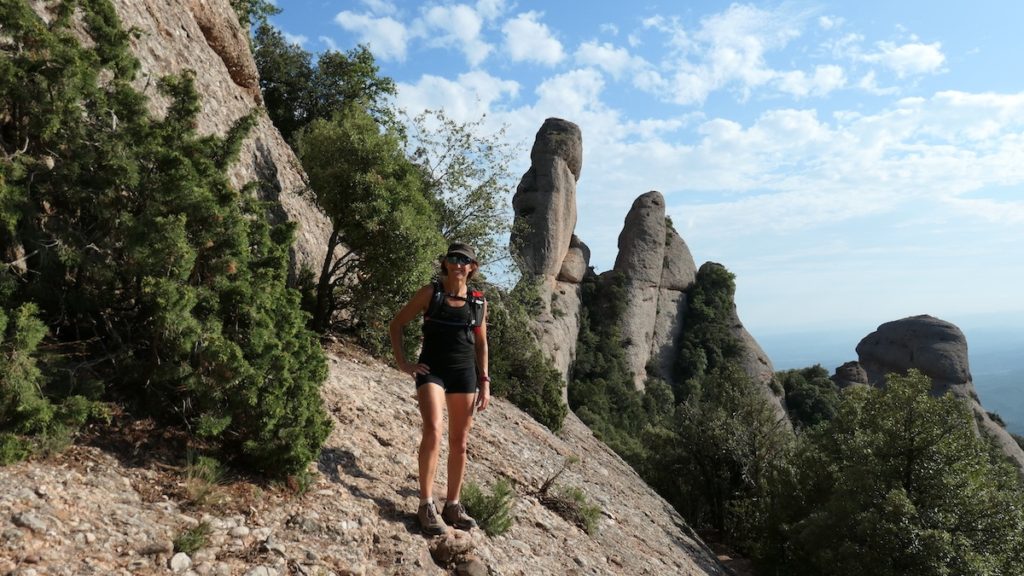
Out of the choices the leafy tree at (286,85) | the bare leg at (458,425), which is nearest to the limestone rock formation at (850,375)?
the leafy tree at (286,85)

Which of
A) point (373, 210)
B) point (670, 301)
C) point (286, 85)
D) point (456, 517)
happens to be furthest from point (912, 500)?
point (670, 301)

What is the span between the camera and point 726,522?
26.3 metres

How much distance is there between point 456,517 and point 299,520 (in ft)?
4.77

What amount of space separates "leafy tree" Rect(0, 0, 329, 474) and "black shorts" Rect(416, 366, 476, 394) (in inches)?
44.9

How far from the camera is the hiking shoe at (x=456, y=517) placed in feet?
19.1

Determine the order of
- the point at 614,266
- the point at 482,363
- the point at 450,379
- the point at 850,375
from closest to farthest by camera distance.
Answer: the point at 450,379
the point at 482,363
the point at 614,266
the point at 850,375

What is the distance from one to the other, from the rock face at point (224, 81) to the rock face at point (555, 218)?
29.8m

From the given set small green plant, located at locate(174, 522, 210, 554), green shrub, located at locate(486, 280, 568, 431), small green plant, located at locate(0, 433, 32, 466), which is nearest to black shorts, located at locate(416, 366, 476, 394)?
small green plant, located at locate(174, 522, 210, 554)

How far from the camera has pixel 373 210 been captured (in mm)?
10750

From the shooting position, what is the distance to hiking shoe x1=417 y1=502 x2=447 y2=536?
555 cm

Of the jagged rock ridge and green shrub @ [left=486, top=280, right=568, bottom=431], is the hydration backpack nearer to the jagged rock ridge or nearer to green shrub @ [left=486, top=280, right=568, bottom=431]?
green shrub @ [left=486, top=280, right=568, bottom=431]

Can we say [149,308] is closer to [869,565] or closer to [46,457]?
[46,457]

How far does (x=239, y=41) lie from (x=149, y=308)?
43.2ft

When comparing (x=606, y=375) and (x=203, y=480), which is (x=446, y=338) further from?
(x=606, y=375)
